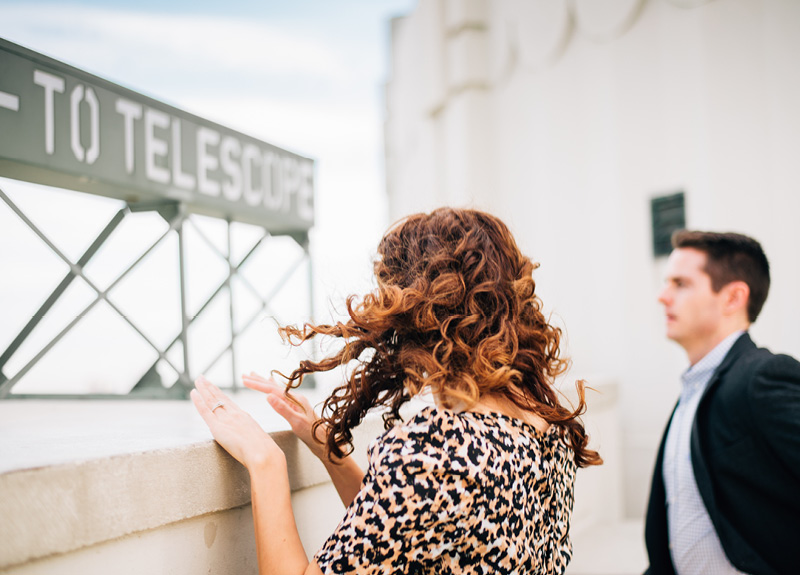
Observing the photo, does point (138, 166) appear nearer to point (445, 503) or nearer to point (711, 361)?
point (445, 503)

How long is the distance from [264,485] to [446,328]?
1.41 ft

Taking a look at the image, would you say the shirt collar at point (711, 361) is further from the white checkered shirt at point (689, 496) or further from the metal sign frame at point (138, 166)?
Result: the metal sign frame at point (138, 166)

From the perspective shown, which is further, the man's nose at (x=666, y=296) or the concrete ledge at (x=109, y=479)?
the man's nose at (x=666, y=296)

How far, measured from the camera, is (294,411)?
1.38m

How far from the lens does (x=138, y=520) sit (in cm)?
104

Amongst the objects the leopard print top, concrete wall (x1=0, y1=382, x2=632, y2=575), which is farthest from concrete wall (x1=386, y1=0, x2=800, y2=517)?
the leopard print top

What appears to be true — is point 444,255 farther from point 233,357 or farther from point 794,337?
point 794,337

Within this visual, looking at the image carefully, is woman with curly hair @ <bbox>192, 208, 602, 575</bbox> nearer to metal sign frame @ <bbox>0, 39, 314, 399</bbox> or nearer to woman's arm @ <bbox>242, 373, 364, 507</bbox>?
woman's arm @ <bbox>242, 373, 364, 507</bbox>

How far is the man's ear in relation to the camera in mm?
2377

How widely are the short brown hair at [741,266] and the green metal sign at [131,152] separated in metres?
1.69

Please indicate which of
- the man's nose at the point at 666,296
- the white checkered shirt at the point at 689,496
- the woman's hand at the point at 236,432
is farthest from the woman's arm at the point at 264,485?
the man's nose at the point at 666,296

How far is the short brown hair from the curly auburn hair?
141 centimetres

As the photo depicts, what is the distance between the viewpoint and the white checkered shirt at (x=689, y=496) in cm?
204

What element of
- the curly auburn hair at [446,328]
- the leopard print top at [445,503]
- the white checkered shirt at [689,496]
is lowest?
the white checkered shirt at [689,496]
